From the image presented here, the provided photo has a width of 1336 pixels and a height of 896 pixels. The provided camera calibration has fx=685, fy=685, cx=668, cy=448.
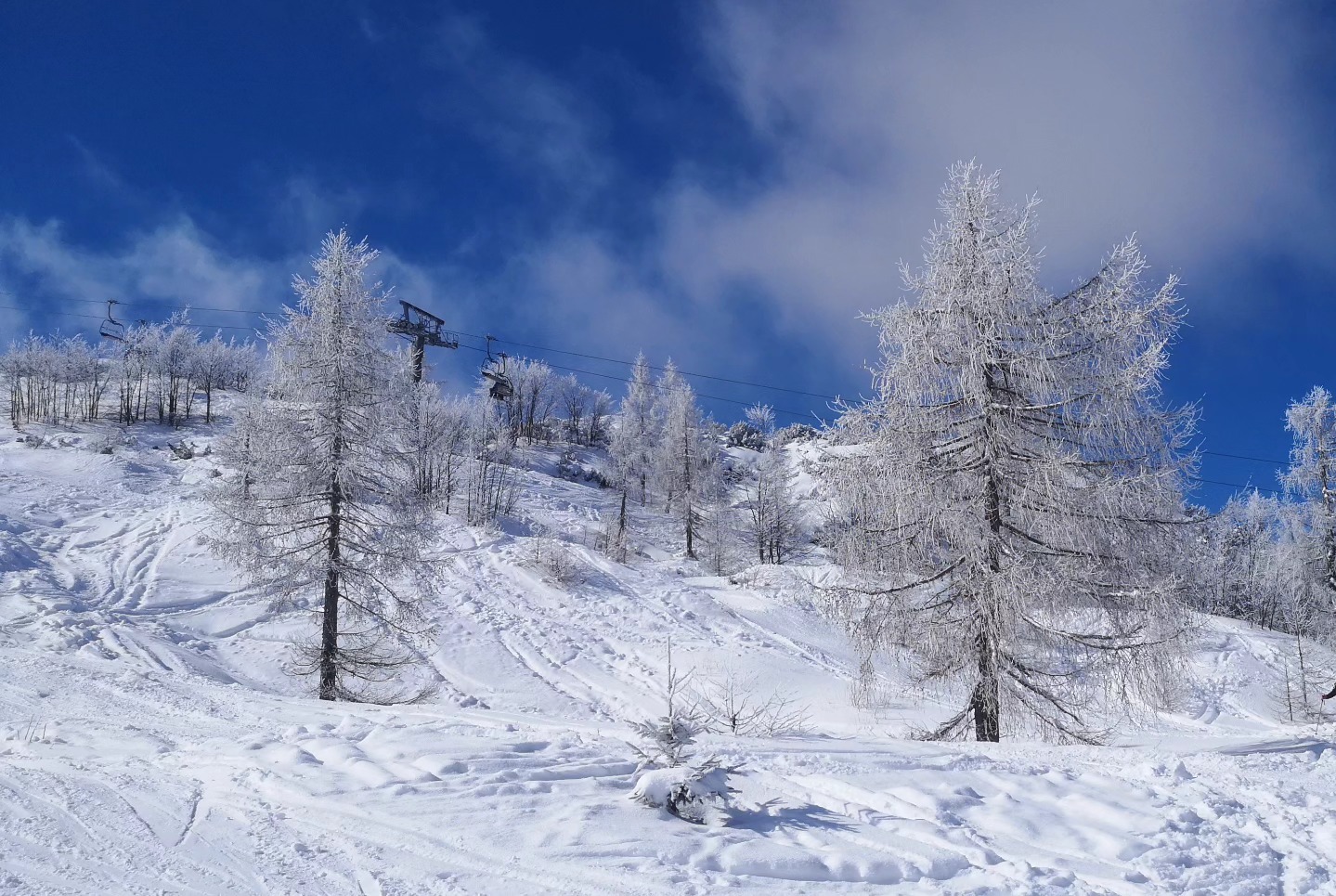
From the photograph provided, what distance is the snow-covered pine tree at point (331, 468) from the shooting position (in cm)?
1227

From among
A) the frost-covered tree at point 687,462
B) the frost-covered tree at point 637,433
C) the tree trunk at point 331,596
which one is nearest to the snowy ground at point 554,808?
the tree trunk at point 331,596

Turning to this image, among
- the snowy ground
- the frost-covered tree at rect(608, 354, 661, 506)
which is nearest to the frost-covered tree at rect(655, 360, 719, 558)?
the frost-covered tree at rect(608, 354, 661, 506)

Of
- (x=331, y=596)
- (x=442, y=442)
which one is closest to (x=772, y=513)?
(x=442, y=442)

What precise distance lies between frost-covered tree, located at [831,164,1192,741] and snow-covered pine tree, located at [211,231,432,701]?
28.0ft

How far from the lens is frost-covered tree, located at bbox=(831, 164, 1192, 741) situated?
7.86m

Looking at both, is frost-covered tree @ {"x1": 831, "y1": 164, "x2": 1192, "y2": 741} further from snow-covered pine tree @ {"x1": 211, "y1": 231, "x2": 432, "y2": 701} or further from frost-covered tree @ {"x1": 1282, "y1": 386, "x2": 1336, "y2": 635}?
frost-covered tree @ {"x1": 1282, "y1": 386, "x2": 1336, "y2": 635}

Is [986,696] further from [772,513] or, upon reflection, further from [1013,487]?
[772,513]

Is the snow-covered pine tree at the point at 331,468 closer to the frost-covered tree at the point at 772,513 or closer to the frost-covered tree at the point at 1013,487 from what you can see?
the frost-covered tree at the point at 1013,487

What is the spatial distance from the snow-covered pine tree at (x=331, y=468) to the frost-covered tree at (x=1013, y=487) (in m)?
8.55

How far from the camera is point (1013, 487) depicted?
8391 millimetres

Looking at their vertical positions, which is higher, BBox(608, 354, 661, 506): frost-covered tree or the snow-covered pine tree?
BBox(608, 354, 661, 506): frost-covered tree

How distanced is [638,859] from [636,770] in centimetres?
128

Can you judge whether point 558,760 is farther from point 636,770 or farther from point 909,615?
point 909,615

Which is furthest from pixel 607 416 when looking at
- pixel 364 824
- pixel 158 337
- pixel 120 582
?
pixel 364 824
